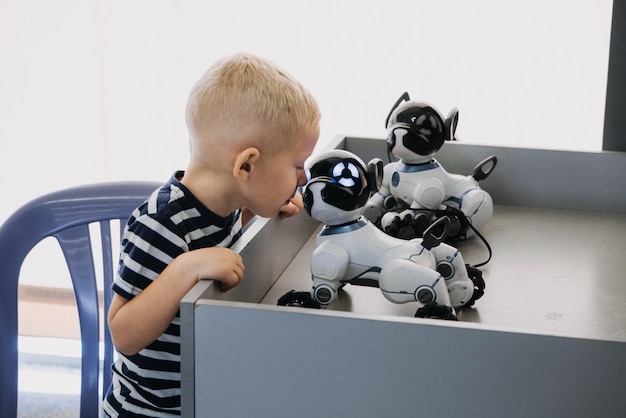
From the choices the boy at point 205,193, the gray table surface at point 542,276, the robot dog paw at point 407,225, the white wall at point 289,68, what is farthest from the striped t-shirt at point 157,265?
the white wall at point 289,68

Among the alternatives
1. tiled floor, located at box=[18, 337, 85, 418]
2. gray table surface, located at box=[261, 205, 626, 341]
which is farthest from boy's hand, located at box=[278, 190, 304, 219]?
tiled floor, located at box=[18, 337, 85, 418]

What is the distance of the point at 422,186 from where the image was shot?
3.83ft

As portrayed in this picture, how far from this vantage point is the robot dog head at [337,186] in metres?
0.94

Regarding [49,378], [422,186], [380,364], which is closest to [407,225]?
[422,186]

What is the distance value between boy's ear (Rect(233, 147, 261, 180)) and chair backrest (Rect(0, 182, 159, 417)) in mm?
307

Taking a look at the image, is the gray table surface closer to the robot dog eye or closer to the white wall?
the robot dog eye

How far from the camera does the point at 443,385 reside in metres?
0.75

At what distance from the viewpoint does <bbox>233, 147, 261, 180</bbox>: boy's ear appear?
93 centimetres

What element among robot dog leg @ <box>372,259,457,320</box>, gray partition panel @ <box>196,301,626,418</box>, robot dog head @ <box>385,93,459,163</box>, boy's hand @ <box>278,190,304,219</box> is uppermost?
robot dog head @ <box>385,93,459,163</box>

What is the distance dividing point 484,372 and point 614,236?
1.80 ft

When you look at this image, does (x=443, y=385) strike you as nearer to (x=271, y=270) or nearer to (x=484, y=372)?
(x=484, y=372)

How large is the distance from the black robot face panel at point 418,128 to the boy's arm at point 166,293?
331mm

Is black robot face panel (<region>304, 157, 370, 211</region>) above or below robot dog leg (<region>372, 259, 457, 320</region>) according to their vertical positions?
above

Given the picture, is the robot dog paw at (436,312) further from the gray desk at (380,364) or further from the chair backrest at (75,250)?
the chair backrest at (75,250)
